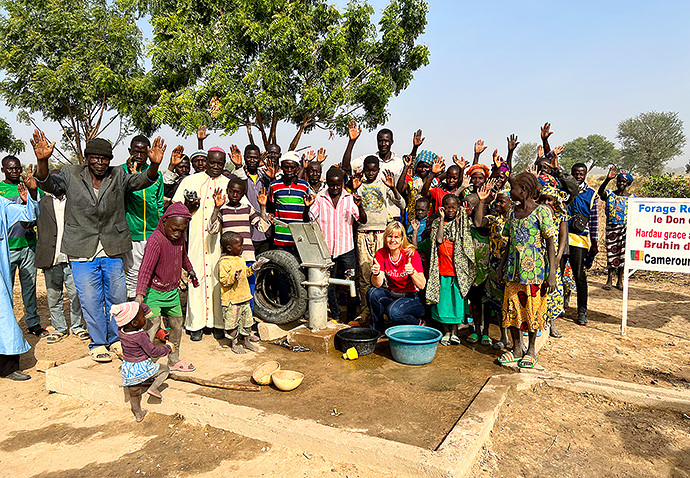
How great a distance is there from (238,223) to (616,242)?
633 centimetres

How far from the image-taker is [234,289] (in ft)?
14.9

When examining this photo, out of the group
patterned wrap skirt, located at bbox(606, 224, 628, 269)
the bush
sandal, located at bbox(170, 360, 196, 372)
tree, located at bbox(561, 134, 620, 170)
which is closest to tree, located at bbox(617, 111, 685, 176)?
tree, located at bbox(561, 134, 620, 170)

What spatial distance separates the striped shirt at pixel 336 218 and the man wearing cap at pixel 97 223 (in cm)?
189

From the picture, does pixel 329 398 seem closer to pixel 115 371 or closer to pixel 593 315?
pixel 115 371

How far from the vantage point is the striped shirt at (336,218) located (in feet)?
17.7

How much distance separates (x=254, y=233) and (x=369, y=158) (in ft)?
5.58

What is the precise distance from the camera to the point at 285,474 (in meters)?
2.74

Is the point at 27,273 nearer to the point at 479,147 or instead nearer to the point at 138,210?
the point at 138,210

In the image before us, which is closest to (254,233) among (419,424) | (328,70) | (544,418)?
(419,424)

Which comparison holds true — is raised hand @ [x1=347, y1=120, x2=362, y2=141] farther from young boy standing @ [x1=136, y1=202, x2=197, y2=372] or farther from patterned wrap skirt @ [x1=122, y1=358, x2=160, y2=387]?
patterned wrap skirt @ [x1=122, y1=358, x2=160, y2=387]

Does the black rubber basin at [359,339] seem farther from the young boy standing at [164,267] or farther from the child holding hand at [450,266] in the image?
the young boy standing at [164,267]

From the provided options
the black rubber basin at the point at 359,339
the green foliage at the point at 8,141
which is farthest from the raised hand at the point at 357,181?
the green foliage at the point at 8,141

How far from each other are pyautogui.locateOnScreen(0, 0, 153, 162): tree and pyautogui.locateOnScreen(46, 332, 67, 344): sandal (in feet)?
36.9

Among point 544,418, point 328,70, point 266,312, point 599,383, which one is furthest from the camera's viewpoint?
point 328,70
